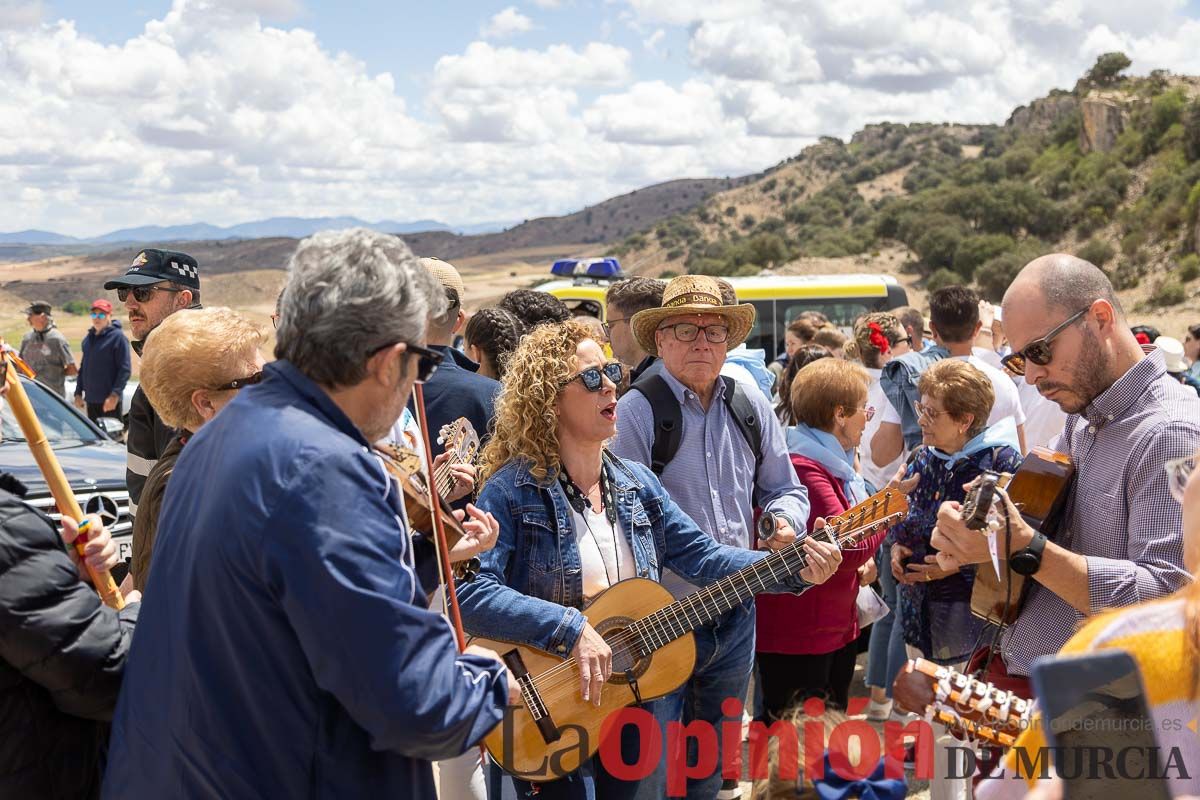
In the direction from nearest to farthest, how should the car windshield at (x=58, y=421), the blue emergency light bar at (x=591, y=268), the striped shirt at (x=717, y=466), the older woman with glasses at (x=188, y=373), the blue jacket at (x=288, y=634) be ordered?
the blue jacket at (x=288, y=634), the older woman with glasses at (x=188, y=373), the striped shirt at (x=717, y=466), the car windshield at (x=58, y=421), the blue emergency light bar at (x=591, y=268)

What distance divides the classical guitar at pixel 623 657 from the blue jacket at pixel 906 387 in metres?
2.24

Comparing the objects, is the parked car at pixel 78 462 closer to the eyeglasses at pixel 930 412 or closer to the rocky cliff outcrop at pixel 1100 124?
the eyeglasses at pixel 930 412

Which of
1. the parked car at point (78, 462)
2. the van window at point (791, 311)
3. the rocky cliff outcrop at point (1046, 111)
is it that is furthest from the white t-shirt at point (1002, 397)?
the rocky cliff outcrop at point (1046, 111)

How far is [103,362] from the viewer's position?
37.5 ft

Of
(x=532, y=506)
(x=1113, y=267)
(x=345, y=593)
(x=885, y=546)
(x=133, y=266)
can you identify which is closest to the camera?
(x=345, y=593)

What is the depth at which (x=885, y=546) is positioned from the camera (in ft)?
19.6

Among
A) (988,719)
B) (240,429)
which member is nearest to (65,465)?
(240,429)

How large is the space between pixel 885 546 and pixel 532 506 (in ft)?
10.6

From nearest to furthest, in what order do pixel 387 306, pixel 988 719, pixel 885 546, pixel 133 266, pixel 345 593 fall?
pixel 345 593 → pixel 387 306 → pixel 988 719 → pixel 133 266 → pixel 885 546

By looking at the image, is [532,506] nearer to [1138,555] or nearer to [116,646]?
[116,646]

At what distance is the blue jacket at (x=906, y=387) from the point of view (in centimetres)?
582

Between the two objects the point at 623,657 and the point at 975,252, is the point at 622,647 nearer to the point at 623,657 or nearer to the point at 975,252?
the point at 623,657

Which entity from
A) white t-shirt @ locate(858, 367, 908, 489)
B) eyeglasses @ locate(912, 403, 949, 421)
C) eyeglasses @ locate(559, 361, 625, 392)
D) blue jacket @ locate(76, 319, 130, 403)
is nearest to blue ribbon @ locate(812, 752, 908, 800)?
eyeglasses @ locate(559, 361, 625, 392)

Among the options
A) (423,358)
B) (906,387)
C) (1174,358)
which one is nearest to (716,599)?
(423,358)
